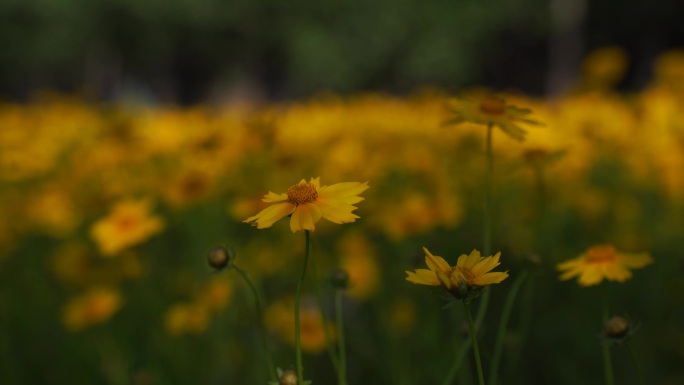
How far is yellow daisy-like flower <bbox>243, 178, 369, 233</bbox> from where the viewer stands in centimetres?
53

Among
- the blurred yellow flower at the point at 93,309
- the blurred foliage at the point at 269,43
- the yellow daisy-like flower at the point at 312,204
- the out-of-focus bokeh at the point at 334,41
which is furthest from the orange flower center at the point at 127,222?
the blurred foliage at the point at 269,43

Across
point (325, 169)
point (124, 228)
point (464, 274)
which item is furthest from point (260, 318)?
point (325, 169)

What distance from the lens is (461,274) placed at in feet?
1.61

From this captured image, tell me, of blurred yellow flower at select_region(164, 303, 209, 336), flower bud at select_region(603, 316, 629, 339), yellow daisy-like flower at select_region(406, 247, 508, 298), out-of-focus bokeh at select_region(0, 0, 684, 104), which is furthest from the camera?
out-of-focus bokeh at select_region(0, 0, 684, 104)

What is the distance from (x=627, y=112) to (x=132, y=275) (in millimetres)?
1926

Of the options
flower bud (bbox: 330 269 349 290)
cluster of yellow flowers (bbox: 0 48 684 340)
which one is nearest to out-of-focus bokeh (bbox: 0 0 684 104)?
cluster of yellow flowers (bbox: 0 48 684 340)

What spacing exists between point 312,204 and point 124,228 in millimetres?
736

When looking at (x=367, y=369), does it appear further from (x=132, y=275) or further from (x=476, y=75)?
(x=476, y=75)

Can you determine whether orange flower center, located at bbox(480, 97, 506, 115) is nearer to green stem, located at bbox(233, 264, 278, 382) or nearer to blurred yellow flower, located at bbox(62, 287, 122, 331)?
green stem, located at bbox(233, 264, 278, 382)

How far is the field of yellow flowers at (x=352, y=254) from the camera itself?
125cm

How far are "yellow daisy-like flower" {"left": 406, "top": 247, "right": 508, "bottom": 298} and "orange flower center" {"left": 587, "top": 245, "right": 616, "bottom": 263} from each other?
0.21 metres

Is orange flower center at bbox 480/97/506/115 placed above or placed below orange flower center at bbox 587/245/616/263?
→ above

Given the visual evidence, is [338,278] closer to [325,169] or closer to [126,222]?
[126,222]

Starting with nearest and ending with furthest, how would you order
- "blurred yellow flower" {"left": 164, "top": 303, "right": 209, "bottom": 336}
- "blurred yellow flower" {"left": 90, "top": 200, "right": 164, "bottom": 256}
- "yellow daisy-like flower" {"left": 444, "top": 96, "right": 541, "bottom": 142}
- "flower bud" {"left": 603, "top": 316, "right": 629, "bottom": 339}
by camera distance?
"flower bud" {"left": 603, "top": 316, "right": 629, "bottom": 339}
"yellow daisy-like flower" {"left": 444, "top": 96, "right": 541, "bottom": 142}
"blurred yellow flower" {"left": 90, "top": 200, "right": 164, "bottom": 256}
"blurred yellow flower" {"left": 164, "top": 303, "right": 209, "bottom": 336}
